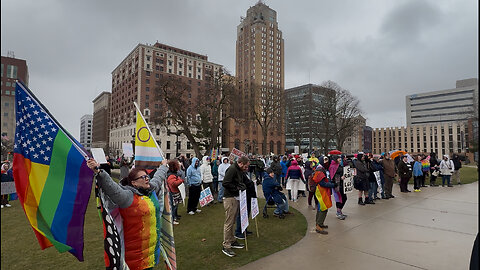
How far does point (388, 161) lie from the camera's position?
11594 millimetres

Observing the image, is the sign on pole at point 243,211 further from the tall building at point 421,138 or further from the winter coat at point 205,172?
the tall building at point 421,138

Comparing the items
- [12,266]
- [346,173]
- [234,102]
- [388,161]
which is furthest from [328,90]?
[12,266]

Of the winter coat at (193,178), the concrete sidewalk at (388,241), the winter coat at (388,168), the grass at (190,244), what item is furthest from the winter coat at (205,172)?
the winter coat at (388,168)

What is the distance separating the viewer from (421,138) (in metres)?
86.3

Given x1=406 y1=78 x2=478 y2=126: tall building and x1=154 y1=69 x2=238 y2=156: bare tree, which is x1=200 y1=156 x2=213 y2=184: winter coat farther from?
x1=406 y1=78 x2=478 y2=126: tall building

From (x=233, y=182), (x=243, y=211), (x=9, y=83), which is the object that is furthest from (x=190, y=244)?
(x=9, y=83)

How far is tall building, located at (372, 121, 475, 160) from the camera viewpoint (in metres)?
76.8

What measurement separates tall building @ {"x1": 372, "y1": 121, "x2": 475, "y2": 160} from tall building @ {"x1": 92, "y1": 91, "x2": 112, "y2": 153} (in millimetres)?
104032

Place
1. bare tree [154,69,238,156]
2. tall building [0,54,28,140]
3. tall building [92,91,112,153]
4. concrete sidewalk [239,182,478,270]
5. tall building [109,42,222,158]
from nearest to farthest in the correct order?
tall building [0,54,28,140] < concrete sidewalk [239,182,478,270] < bare tree [154,69,238,156] < tall building [109,42,222,158] < tall building [92,91,112,153]

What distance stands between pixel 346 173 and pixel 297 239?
9.84 ft

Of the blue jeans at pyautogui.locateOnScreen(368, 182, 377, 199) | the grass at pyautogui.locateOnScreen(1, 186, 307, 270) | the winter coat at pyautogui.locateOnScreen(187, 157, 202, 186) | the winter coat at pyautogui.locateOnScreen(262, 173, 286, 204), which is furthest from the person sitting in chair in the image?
the blue jeans at pyautogui.locateOnScreen(368, 182, 377, 199)

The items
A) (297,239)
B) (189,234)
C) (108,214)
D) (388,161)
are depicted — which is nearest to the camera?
(108,214)

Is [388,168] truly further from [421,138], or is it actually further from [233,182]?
[421,138]

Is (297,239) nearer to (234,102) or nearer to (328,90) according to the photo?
(234,102)
